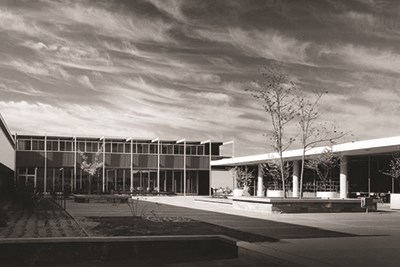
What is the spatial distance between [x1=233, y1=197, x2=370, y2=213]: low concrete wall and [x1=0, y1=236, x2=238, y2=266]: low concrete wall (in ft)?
44.7

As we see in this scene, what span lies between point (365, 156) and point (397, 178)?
3.08m

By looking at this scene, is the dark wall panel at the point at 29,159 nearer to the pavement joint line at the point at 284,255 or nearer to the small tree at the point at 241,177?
the small tree at the point at 241,177

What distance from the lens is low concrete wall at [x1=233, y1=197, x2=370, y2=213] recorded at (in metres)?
24.8

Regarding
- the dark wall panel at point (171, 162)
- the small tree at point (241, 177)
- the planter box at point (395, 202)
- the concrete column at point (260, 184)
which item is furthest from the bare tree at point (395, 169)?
the dark wall panel at point (171, 162)

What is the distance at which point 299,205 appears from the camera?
25359mm

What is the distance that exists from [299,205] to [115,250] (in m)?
15.6

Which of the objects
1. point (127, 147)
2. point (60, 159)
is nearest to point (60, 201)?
point (60, 159)

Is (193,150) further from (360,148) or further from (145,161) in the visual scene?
(360,148)

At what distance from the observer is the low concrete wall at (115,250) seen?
10227mm

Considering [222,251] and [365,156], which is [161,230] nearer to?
[222,251]

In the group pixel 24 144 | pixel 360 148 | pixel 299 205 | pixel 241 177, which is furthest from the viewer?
pixel 24 144

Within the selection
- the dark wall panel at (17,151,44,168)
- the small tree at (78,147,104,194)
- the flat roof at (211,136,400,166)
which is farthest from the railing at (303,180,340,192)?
the dark wall panel at (17,151,44,168)

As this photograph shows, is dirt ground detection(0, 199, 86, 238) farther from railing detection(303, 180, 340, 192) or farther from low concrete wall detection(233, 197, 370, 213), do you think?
railing detection(303, 180, 340, 192)

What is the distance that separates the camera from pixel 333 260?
395 inches
